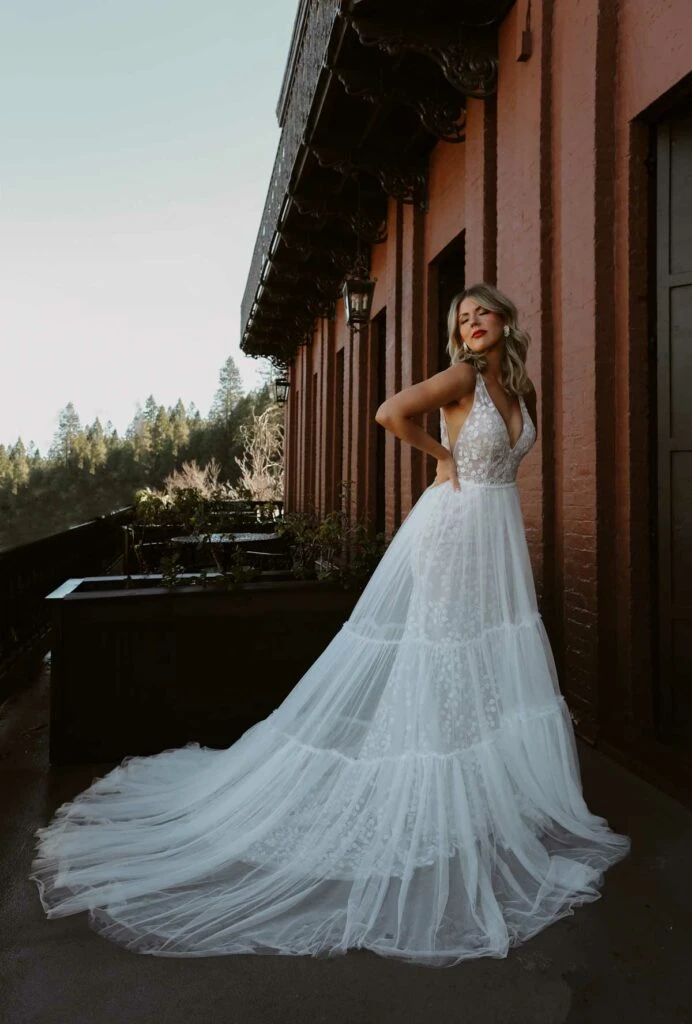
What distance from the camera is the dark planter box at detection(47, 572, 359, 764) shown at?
3.85m

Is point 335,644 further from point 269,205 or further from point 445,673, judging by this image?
point 269,205

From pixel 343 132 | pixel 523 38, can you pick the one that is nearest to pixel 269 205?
pixel 343 132

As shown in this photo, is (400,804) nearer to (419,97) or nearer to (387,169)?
(419,97)

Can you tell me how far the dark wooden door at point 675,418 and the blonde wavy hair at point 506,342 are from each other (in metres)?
1.16

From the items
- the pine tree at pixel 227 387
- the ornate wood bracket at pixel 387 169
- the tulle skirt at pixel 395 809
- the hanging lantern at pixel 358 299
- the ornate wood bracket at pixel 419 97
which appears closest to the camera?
the tulle skirt at pixel 395 809

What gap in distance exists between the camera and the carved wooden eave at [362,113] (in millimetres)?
4902

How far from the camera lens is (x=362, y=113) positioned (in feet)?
21.5

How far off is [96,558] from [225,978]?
10.9 meters

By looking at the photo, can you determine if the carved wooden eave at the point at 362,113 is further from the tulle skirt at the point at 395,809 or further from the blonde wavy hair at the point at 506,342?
the tulle skirt at the point at 395,809

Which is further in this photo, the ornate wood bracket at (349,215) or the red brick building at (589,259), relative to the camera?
the ornate wood bracket at (349,215)

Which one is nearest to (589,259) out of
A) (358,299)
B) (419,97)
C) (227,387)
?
(419,97)

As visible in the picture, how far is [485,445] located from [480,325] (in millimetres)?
492

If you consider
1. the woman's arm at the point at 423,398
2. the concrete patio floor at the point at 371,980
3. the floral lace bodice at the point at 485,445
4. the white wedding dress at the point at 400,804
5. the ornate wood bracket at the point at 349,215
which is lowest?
the concrete patio floor at the point at 371,980

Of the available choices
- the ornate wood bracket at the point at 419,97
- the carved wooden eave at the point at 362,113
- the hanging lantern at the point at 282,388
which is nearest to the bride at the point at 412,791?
the carved wooden eave at the point at 362,113
